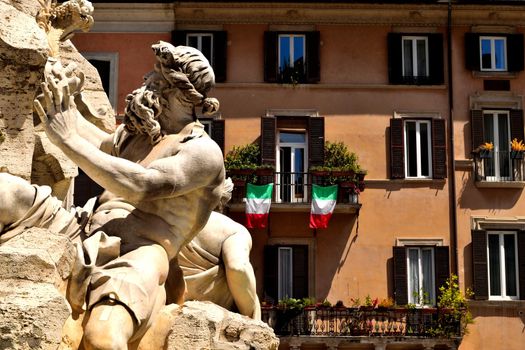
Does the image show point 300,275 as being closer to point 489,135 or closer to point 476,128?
point 476,128

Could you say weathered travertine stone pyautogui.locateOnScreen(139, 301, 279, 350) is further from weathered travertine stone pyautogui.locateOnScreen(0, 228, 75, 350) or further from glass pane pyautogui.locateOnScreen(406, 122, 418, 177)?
glass pane pyautogui.locateOnScreen(406, 122, 418, 177)

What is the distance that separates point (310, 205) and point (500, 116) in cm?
609

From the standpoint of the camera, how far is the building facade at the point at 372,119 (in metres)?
30.2

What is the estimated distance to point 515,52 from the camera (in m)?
31.3

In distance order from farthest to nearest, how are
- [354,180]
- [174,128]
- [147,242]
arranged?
[354,180] → [174,128] → [147,242]

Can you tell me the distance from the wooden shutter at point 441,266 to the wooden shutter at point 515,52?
5605mm

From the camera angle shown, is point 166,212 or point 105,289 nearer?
point 105,289

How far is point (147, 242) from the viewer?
5.09 meters

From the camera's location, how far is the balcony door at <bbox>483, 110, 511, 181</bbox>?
3088 cm

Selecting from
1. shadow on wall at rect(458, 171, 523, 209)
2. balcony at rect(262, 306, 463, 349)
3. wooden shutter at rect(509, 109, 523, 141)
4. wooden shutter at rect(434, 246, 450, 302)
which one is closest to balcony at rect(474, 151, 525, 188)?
shadow on wall at rect(458, 171, 523, 209)

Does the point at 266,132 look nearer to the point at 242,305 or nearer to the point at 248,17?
the point at 248,17

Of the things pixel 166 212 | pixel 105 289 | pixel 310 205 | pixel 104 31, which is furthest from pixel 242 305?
pixel 104 31

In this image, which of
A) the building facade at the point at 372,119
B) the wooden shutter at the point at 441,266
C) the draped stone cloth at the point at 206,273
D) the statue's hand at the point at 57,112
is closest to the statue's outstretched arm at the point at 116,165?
the statue's hand at the point at 57,112

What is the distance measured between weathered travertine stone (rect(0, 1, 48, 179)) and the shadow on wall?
26.3 m
